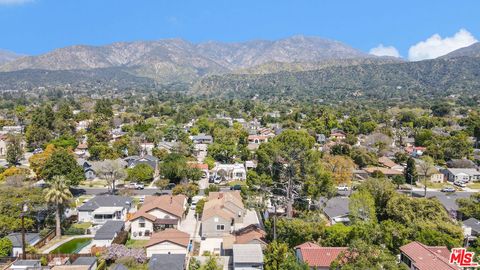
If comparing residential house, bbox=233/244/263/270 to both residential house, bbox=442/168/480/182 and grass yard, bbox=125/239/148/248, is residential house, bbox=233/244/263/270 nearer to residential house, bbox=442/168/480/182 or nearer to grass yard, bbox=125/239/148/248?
grass yard, bbox=125/239/148/248

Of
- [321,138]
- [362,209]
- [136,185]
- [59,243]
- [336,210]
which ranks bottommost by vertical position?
[59,243]

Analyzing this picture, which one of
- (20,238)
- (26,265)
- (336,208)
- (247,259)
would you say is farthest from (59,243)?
(336,208)

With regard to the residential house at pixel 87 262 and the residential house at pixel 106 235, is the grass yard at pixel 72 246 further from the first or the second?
the residential house at pixel 87 262

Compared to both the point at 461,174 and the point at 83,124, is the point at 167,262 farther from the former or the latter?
the point at 83,124

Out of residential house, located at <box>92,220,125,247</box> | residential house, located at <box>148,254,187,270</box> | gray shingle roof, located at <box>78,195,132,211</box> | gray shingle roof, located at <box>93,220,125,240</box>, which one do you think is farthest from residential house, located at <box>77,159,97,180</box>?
residential house, located at <box>148,254,187,270</box>

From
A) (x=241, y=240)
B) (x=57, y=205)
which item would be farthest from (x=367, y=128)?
(x=57, y=205)

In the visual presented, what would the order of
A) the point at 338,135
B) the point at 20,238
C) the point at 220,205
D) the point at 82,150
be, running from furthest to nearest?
the point at 338,135 < the point at 82,150 < the point at 220,205 < the point at 20,238
